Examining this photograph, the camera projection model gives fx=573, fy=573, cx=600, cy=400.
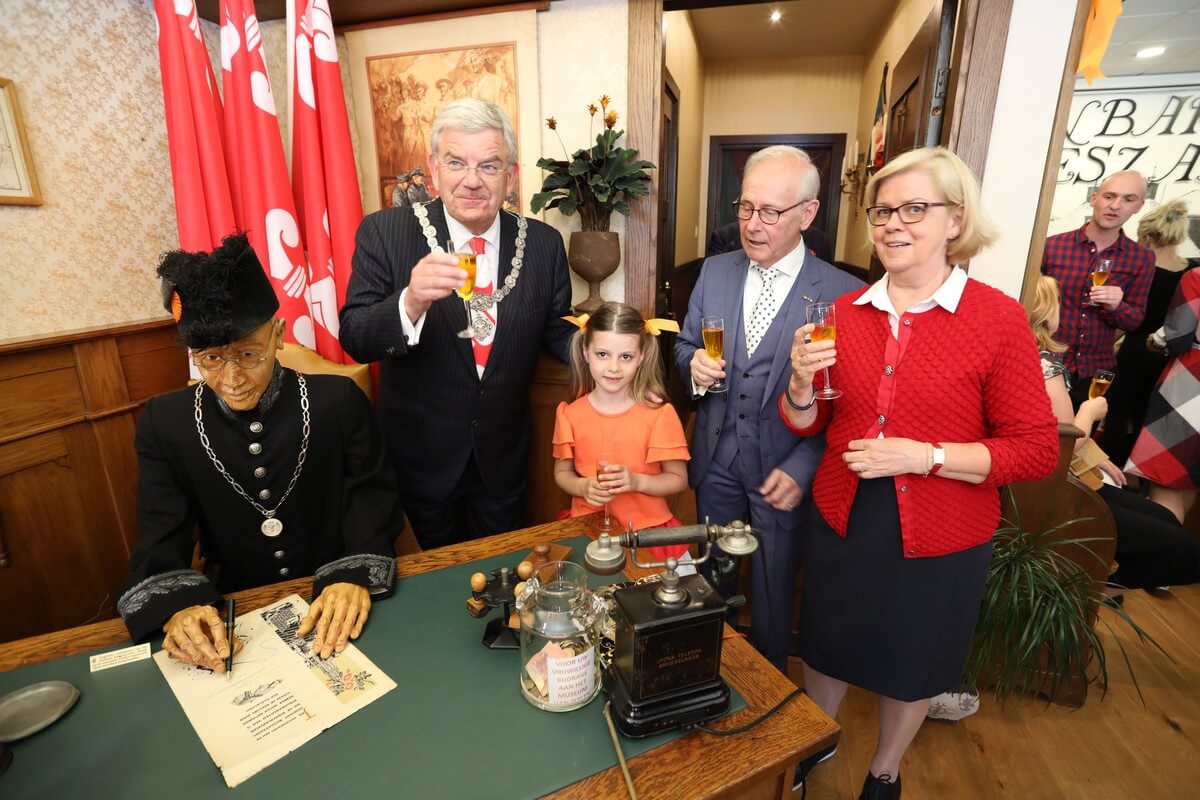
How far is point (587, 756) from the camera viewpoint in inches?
34.1

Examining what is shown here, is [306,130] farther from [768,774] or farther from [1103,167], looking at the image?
[1103,167]

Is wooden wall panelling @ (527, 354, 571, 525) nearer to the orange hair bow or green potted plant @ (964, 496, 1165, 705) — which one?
the orange hair bow

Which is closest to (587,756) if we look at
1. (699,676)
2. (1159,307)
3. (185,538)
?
(699,676)

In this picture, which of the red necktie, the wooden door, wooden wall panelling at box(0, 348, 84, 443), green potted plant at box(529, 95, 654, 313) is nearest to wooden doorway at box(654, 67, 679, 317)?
green potted plant at box(529, 95, 654, 313)

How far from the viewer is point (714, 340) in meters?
1.63

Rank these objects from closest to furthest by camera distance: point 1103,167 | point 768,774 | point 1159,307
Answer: point 768,774 < point 1159,307 < point 1103,167

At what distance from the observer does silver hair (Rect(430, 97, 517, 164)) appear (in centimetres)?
167

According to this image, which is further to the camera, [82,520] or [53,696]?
[82,520]

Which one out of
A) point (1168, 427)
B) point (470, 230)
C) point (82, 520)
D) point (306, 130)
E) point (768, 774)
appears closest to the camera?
point (768, 774)

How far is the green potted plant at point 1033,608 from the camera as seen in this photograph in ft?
5.91

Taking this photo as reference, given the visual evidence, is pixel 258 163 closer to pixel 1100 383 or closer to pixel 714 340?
pixel 714 340

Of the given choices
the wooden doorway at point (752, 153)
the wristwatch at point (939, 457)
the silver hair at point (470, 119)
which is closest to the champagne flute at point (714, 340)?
the wristwatch at point (939, 457)

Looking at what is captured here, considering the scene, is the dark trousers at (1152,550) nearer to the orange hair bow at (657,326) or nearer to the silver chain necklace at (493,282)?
the orange hair bow at (657,326)

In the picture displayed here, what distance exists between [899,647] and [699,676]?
83 centimetres
